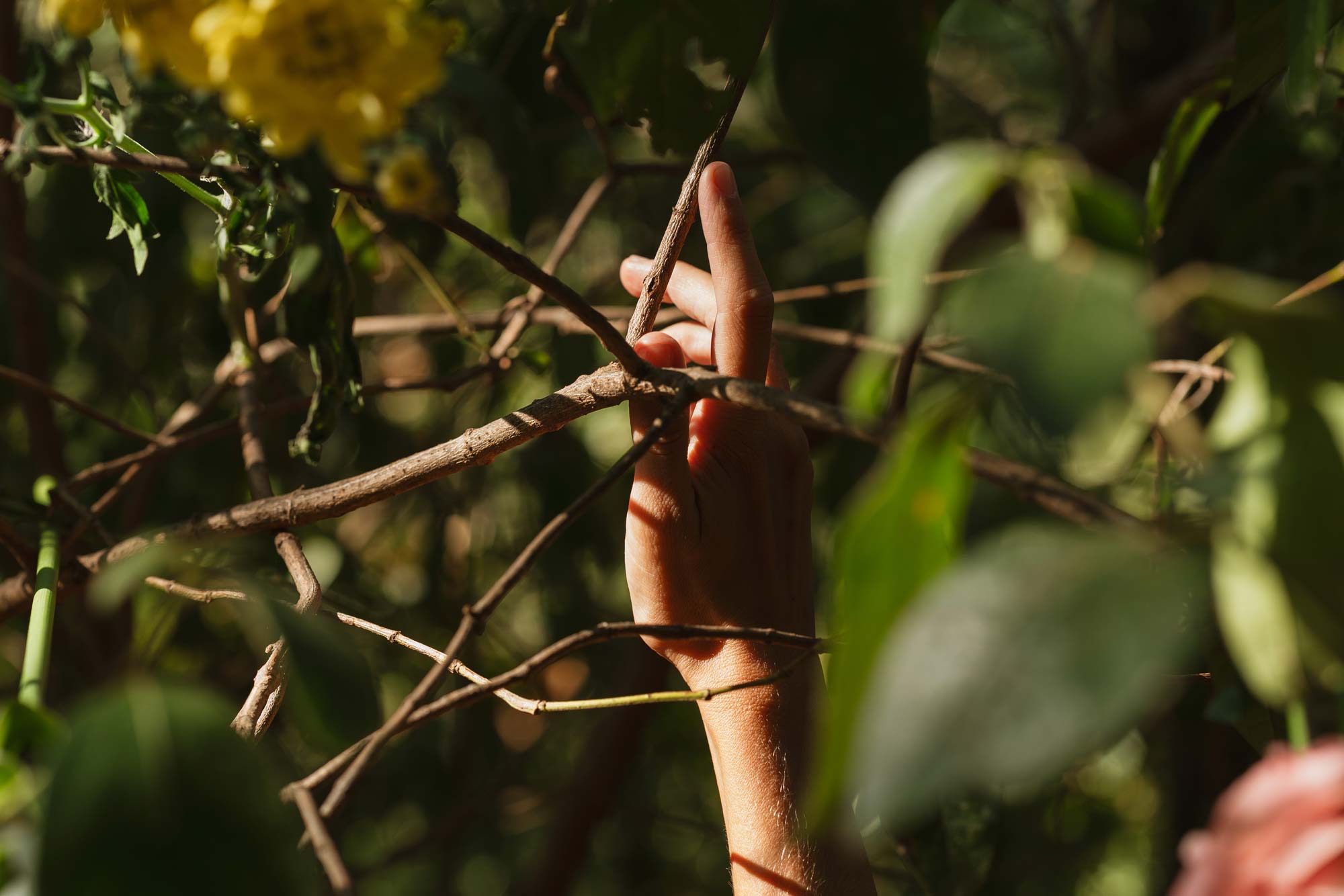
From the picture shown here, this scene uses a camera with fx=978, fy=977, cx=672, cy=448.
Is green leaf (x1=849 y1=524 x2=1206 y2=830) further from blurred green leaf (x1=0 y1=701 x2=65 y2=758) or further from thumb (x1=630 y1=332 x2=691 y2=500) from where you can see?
thumb (x1=630 y1=332 x2=691 y2=500)

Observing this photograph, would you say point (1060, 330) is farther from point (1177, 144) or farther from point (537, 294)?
point (537, 294)

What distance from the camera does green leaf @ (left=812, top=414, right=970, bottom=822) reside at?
193 mm

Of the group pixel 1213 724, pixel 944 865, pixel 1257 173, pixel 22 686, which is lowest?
pixel 1213 724

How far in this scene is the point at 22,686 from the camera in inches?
11.9

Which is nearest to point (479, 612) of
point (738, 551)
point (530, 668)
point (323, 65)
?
point (530, 668)

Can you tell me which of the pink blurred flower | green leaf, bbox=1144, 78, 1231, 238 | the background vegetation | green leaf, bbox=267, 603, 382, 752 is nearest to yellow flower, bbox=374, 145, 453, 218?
the background vegetation

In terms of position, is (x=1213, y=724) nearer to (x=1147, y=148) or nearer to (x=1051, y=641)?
(x=1147, y=148)

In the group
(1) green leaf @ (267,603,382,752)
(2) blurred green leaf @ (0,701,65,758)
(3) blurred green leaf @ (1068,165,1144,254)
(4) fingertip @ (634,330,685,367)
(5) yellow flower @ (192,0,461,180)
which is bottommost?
(4) fingertip @ (634,330,685,367)

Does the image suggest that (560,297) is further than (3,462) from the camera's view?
No

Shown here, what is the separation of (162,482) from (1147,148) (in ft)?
3.80

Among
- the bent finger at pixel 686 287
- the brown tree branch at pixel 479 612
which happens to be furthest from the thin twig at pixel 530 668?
the bent finger at pixel 686 287

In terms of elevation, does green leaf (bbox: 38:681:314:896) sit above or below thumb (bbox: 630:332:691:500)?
above

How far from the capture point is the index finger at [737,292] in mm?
538

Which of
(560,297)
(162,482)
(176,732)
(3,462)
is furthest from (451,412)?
(176,732)
